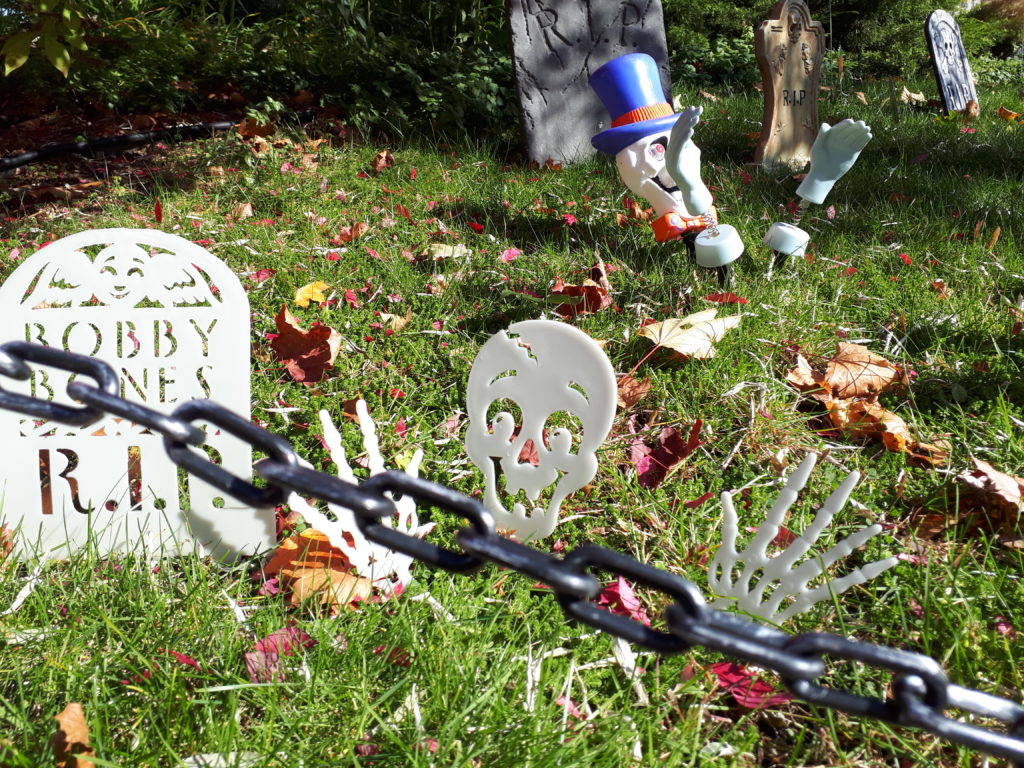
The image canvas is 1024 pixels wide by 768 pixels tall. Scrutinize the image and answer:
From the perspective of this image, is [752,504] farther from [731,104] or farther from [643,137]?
[731,104]

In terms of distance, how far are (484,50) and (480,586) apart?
433 centimetres

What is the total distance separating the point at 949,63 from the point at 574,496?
5.53 metres

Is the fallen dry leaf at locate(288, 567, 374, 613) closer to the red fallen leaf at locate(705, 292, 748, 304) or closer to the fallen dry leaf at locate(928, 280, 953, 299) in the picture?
the red fallen leaf at locate(705, 292, 748, 304)

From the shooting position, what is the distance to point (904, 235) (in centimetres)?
297

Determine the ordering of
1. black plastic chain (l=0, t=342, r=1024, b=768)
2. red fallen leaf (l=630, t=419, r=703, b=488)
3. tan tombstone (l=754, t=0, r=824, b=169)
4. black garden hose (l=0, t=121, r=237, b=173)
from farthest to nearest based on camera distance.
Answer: black garden hose (l=0, t=121, r=237, b=173) < tan tombstone (l=754, t=0, r=824, b=169) < red fallen leaf (l=630, t=419, r=703, b=488) < black plastic chain (l=0, t=342, r=1024, b=768)

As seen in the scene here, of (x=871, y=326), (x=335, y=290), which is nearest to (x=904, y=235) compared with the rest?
(x=871, y=326)

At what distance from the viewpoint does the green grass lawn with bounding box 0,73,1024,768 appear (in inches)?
46.5

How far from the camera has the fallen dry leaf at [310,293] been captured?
2.58 m

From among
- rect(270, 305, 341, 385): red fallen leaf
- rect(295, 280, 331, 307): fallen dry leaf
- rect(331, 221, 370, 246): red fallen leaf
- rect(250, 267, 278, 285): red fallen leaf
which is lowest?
rect(270, 305, 341, 385): red fallen leaf

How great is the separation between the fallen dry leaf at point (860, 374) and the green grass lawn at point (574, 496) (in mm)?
84

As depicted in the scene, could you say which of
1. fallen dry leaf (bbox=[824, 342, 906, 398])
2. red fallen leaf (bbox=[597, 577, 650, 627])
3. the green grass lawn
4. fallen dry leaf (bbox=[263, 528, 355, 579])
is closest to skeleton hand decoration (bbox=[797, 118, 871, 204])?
the green grass lawn

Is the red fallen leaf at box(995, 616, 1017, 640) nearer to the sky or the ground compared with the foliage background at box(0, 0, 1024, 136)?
nearer to the ground

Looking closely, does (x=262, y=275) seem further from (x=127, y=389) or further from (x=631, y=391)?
(x=631, y=391)

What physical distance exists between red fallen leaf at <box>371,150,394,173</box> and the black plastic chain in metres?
3.50
